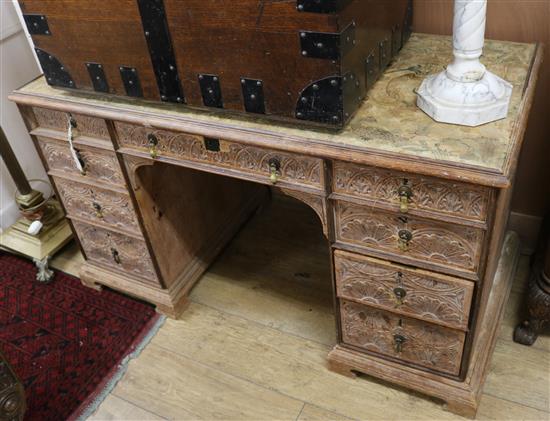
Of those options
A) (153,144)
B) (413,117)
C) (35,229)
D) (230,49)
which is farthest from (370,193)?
(35,229)

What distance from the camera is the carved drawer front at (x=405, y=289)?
3.95ft

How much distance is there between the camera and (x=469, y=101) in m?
1.07

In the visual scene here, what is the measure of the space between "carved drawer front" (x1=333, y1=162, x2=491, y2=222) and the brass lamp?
4.35 feet

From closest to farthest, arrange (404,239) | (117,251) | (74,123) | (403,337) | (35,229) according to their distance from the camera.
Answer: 1. (404,239)
2. (403,337)
3. (74,123)
4. (117,251)
5. (35,229)

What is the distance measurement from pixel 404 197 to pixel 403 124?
0.16m

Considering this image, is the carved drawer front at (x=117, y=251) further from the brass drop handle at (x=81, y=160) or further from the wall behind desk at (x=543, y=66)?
the wall behind desk at (x=543, y=66)

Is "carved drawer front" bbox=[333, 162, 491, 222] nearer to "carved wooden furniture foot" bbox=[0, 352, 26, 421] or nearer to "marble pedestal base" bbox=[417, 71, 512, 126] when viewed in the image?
"marble pedestal base" bbox=[417, 71, 512, 126]

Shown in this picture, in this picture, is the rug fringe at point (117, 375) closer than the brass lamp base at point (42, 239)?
Yes

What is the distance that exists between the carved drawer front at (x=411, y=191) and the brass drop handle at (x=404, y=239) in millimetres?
74

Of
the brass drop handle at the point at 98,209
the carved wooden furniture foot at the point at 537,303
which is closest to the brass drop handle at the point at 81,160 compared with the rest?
the brass drop handle at the point at 98,209

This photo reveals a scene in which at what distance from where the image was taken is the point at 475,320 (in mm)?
1232

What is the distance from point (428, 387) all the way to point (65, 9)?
1.32 m

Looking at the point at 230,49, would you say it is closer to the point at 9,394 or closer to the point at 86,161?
the point at 86,161

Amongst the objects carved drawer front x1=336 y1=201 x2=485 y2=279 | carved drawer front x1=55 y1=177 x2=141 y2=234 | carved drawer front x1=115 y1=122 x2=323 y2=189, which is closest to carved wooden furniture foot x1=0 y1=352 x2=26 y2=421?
carved drawer front x1=55 y1=177 x2=141 y2=234
